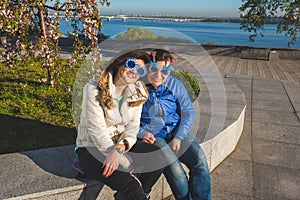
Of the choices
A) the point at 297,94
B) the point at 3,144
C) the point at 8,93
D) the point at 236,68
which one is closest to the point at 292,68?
the point at 236,68

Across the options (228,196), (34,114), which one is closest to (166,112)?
(228,196)

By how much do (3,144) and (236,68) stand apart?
12113mm

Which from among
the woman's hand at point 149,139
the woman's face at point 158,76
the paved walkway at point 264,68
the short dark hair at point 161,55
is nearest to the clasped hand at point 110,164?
the woman's hand at point 149,139

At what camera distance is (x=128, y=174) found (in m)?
2.37

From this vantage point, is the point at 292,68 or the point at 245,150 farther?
the point at 292,68

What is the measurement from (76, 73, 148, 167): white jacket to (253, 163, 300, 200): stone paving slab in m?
1.83

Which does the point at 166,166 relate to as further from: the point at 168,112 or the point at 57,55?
the point at 57,55

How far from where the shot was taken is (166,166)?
9.00ft

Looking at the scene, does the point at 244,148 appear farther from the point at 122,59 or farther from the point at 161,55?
the point at 122,59

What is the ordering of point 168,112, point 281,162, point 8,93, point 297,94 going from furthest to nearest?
point 297,94 → point 8,93 → point 281,162 → point 168,112

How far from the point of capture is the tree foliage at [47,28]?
5.66 m

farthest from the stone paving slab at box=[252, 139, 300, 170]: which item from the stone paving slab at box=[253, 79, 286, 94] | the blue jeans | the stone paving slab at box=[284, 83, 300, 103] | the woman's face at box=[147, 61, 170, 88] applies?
the stone paving slab at box=[253, 79, 286, 94]

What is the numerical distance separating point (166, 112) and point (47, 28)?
15.9ft

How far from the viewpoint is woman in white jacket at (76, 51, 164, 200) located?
2389 mm
